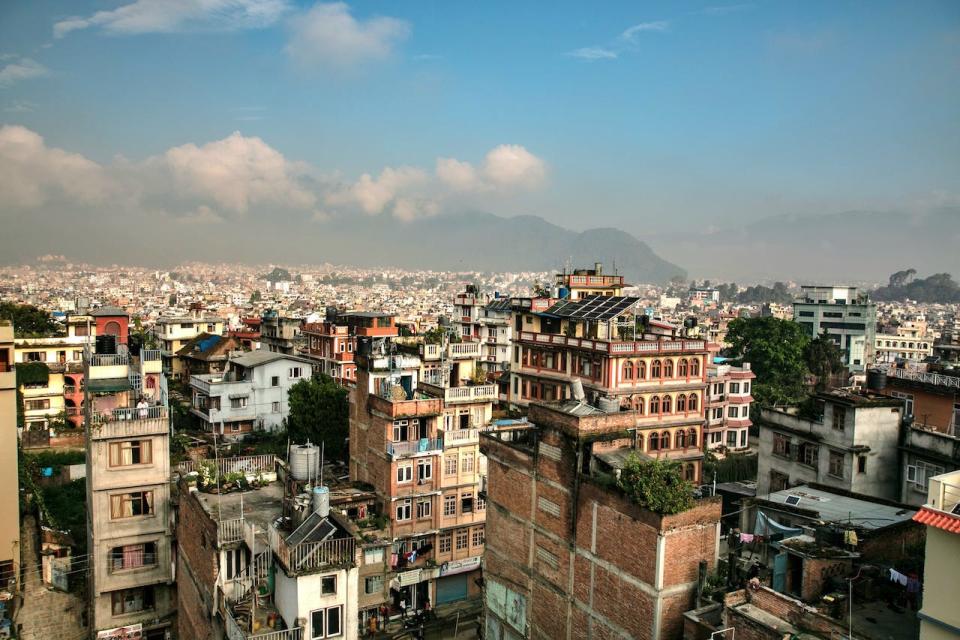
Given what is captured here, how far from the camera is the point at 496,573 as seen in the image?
1939 centimetres

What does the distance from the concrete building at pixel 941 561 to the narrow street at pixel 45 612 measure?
2559 cm

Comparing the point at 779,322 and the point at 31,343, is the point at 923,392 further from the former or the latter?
the point at 31,343

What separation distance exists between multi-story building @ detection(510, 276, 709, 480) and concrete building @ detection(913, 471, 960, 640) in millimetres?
22921

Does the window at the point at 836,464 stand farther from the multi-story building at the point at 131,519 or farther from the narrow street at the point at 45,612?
the narrow street at the point at 45,612

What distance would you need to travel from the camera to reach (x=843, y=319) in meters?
103

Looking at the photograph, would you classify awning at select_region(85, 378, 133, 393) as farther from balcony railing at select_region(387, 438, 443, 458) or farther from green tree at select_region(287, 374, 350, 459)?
green tree at select_region(287, 374, 350, 459)

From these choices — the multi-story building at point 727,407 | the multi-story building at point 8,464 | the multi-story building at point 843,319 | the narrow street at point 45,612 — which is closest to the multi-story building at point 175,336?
the narrow street at point 45,612

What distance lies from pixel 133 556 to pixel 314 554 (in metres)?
11.1

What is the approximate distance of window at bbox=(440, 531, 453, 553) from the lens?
28906 millimetres

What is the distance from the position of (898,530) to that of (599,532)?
240 inches

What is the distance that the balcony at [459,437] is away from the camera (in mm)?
28745

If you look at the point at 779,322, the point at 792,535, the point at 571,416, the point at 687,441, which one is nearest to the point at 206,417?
the point at 687,441

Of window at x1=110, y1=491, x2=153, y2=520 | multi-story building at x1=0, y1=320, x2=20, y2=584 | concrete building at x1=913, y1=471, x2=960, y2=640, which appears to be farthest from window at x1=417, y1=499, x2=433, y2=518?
concrete building at x1=913, y1=471, x2=960, y2=640

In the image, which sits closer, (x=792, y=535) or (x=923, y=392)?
(x=792, y=535)
